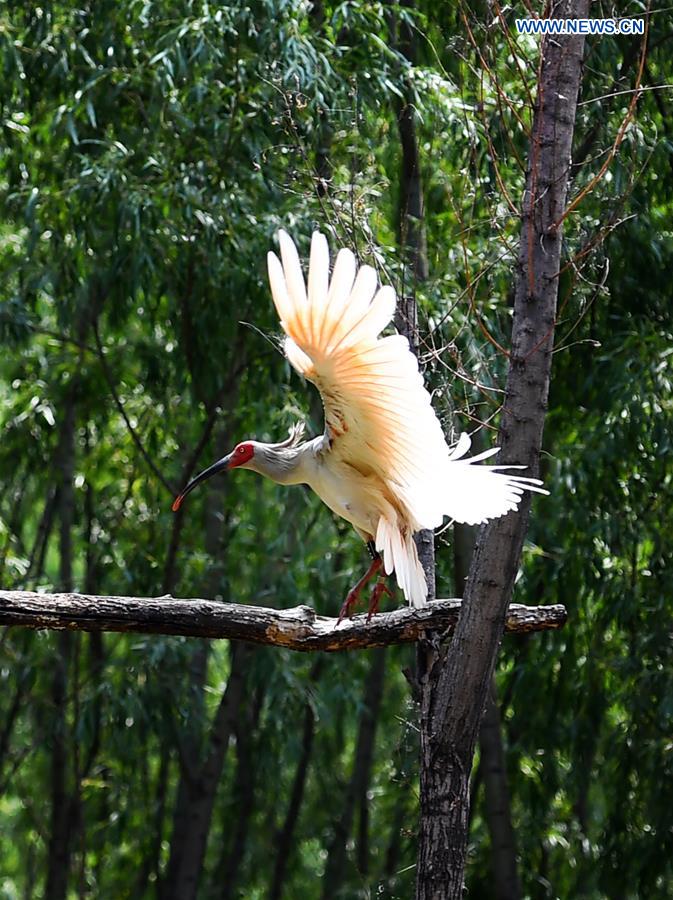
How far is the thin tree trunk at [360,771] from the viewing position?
700 cm

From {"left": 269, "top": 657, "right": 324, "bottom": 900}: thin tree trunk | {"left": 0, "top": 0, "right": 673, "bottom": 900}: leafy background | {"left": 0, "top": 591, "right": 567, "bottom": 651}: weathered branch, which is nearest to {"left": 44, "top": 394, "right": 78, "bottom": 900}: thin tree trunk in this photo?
{"left": 0, "top": 0, "right": 673, "bottom": 900}: leafy background

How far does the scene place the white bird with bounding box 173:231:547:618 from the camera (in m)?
2.49

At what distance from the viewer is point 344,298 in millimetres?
2486

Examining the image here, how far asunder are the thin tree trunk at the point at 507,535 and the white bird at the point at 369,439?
0.12m

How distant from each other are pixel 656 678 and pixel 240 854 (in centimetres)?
336

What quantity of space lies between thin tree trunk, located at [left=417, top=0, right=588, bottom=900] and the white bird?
0.12 meters

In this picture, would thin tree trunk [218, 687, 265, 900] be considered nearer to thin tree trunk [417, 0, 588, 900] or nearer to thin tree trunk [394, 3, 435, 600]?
thin tree trunk [394, 3, 435, 600]

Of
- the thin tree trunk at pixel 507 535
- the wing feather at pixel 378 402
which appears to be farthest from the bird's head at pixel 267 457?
the thin tree trunk at pixel 507 535

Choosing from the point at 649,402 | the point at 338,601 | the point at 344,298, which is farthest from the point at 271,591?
the point at 344,298

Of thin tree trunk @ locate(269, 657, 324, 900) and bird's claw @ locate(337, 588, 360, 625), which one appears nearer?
bird's claw @ locate(337, 588, 360, 625)

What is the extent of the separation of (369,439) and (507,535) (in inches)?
14.7

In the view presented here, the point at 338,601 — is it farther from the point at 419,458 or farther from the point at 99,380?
the point at 419,458

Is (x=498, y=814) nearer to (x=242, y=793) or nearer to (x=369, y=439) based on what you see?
(x=242, y=793)

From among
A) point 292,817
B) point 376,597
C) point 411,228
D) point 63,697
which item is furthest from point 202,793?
point 376,597
